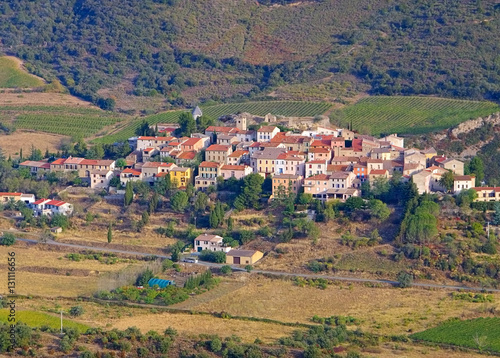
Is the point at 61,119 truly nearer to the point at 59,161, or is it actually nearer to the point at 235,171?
A: the point at 59,161

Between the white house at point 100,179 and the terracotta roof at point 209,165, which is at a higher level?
the terracotta roof at point 209,165

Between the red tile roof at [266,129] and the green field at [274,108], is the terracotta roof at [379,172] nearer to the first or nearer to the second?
the red tile roof at [266,129]

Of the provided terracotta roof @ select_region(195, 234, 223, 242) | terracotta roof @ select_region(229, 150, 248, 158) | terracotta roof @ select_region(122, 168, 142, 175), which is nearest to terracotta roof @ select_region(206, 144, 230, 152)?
terracotta roof @ select_region(229, 150, 248, 158)

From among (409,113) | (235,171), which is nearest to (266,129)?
(235,171)

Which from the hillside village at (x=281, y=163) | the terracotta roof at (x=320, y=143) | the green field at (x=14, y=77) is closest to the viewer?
the hillside village at (x=281, y=163)

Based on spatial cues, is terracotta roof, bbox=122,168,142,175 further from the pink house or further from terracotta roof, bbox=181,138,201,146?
the pink house

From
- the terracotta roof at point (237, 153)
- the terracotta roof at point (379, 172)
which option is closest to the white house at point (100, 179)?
the terracotta roof at point (237, 153)
